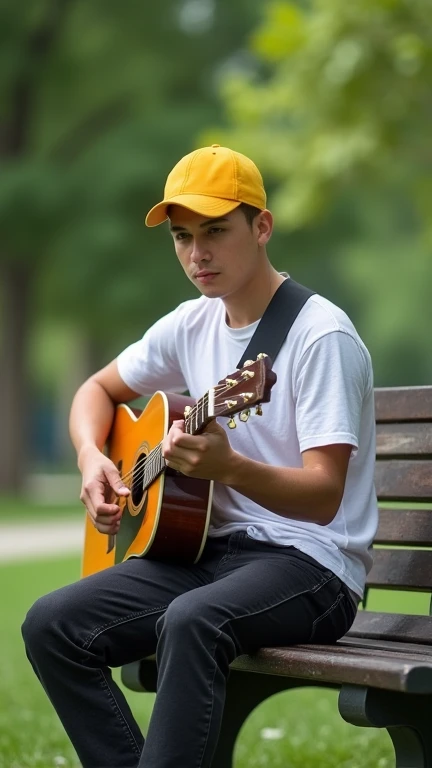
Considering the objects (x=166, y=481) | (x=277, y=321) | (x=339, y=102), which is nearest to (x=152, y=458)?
(x=166, y=481)

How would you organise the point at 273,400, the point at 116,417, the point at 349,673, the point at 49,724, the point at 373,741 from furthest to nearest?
the point at 49,724 → the point at 373,741 → the point at 116,417 → the point at 273,400 → the point at 349,673

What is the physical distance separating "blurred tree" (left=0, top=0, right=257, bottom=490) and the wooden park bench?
17.0 meters

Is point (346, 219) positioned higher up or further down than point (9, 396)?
higher up

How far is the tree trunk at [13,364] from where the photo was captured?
23297 millimetres

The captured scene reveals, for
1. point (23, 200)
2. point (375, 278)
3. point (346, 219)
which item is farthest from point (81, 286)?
point (375, 278)

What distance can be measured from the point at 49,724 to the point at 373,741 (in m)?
1.32

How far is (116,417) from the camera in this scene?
4445mm

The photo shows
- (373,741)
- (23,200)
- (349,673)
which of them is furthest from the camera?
(23,200)

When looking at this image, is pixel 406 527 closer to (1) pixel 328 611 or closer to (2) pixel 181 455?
(1) pixel 328 611

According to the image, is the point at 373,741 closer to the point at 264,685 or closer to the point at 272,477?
the point at 264,685

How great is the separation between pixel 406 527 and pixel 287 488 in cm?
92

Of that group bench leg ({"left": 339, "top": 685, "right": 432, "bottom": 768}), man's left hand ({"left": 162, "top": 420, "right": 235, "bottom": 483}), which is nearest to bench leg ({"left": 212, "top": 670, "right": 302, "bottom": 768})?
bench leg ({"left": 339, "top": 685, "right": 432, "bottom": 768})

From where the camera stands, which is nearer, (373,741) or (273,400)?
(273,400)

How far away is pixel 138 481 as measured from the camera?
3875 mm
